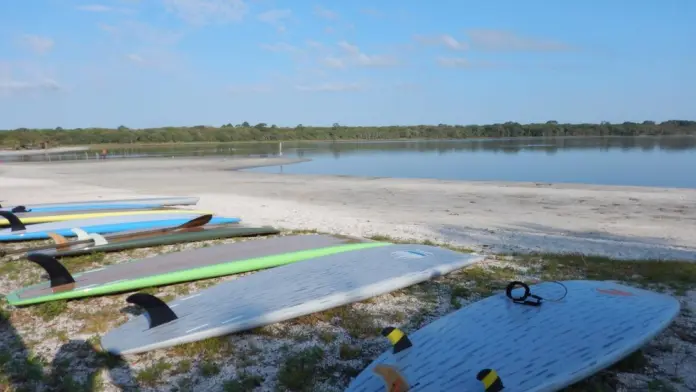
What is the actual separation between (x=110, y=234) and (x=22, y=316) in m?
2.57

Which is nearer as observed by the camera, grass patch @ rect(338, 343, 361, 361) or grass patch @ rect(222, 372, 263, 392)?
grass patch @ rect(222, 372, 263, 392)

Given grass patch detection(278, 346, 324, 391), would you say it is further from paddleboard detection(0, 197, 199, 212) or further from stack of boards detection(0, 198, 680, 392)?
paddleboard detection(0, 197, 199, 212)

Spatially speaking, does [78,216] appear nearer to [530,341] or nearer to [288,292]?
[288,292]

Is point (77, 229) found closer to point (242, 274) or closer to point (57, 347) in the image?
point (242, 274)

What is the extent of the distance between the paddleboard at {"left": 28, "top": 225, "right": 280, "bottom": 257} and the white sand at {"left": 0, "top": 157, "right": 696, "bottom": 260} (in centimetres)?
106

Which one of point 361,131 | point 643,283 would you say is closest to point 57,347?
point 643,283

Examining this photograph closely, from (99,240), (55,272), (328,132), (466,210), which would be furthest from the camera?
(328,132)

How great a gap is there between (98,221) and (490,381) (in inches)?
237

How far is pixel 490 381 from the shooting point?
2.17m

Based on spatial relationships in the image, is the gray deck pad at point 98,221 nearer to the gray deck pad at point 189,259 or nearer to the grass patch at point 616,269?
the gray deck pad at point 189,259

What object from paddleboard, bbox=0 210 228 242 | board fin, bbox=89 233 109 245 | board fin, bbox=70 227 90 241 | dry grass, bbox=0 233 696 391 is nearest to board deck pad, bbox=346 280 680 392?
dry grass, bbox=0 233 696 391

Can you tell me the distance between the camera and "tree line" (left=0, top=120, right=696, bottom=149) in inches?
2719

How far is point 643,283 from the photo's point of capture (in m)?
4.21

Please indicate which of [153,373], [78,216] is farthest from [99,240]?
[153,373]
